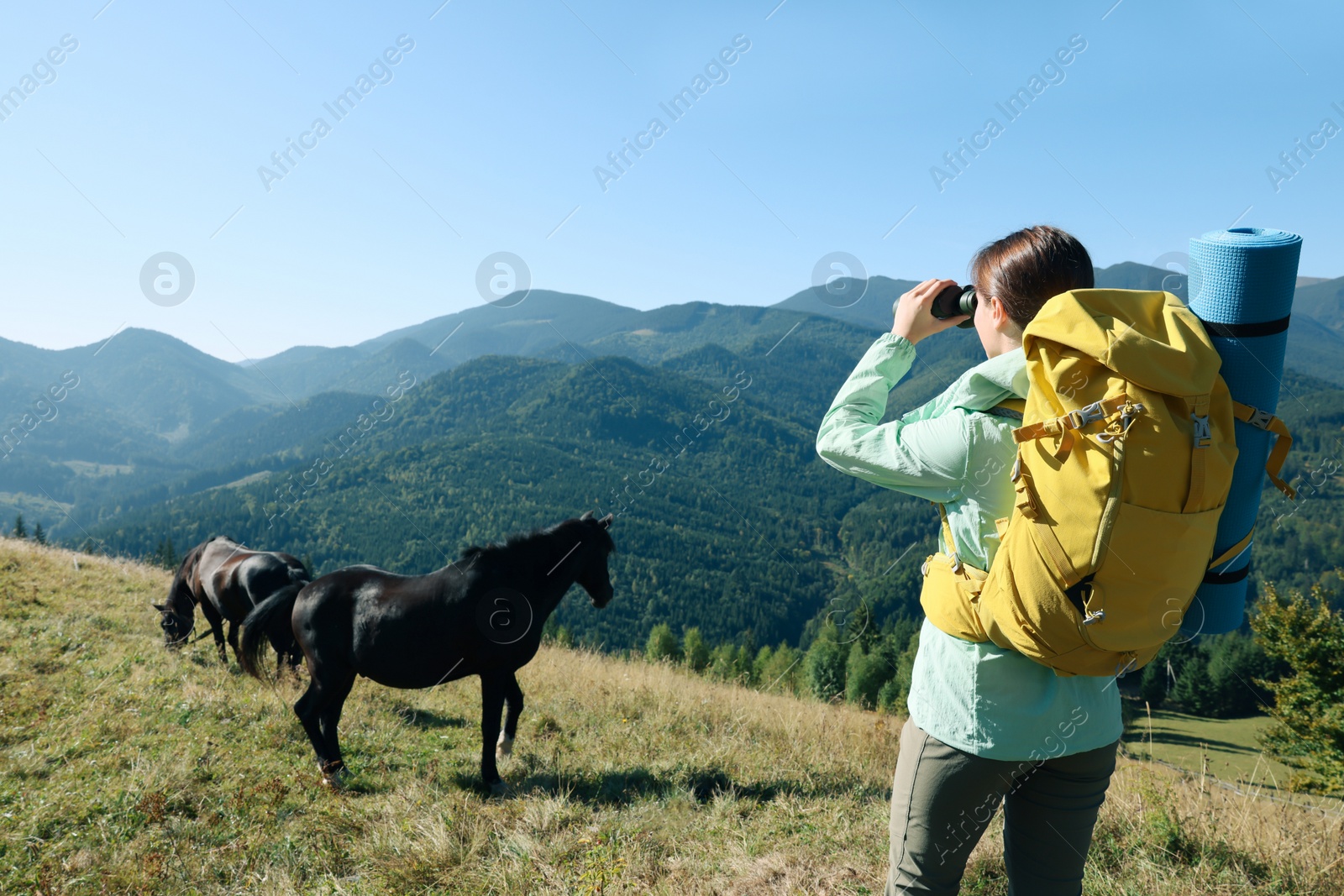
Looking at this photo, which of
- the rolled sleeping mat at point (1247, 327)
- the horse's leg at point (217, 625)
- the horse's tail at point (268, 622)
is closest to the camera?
the rolled sleeping mat at point (1247, 327)

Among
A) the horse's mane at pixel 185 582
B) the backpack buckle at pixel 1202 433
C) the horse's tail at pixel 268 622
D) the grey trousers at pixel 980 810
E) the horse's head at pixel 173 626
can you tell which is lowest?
the horse's head at pixel 173 626

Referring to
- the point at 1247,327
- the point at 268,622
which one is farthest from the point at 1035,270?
the point at 268,622

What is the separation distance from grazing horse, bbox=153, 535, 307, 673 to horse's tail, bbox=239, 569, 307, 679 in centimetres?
127

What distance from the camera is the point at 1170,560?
1.53m

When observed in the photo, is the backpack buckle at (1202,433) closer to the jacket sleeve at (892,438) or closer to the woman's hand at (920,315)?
the jacket sleeve at (892,438)

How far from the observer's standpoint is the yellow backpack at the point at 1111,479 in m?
1.49

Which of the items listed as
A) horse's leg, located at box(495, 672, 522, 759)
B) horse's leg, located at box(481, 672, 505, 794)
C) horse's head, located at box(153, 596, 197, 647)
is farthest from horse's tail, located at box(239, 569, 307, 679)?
horse's head, located at box(153, 596, 197, 647)

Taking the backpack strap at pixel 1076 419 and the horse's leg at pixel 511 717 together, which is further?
the horse's leg at pixel 511 717

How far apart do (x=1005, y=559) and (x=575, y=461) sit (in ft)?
645

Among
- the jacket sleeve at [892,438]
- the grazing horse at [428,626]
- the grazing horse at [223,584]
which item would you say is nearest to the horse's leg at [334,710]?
the grazing horse at [428,626]

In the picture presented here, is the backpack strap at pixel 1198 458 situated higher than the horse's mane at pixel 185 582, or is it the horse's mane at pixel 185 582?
the backpack strap at pixel 1198 458

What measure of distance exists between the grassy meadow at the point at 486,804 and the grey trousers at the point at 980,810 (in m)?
1.76

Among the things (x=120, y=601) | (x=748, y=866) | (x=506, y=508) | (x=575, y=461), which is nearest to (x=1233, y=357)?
(x=748, y=866)

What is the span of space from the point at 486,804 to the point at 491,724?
0.56 meters
